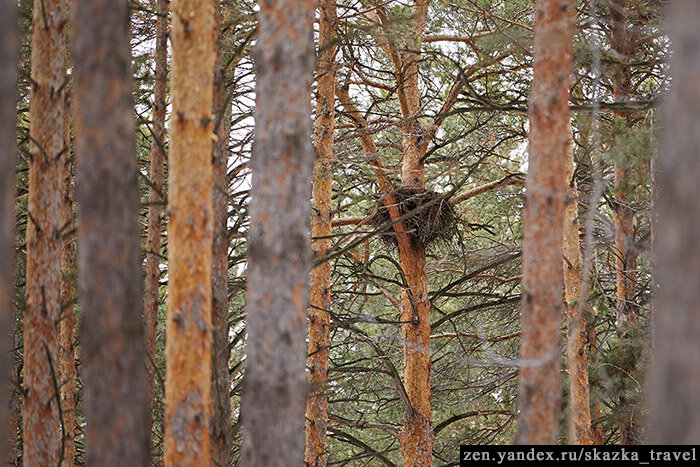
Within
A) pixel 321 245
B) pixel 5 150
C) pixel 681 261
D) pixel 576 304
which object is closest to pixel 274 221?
pixel 5 150

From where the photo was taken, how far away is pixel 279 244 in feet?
15.4

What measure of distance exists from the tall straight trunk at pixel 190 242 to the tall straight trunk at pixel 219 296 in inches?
27.1

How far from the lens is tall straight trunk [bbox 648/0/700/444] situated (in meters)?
2.71

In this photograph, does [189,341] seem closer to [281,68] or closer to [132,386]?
[132,386]

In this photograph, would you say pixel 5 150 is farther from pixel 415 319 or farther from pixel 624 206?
pixel 624 206

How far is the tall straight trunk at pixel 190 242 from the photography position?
5.29 metres

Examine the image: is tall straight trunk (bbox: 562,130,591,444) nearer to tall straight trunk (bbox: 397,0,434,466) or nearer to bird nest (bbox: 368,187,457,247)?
bird nest (bbox: 368,187,457,247)

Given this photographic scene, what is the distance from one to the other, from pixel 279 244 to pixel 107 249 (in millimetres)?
1003

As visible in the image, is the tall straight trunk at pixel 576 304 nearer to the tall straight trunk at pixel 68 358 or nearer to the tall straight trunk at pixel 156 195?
the tall straight trunk at pixel 156 195

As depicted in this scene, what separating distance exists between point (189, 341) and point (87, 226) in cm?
141

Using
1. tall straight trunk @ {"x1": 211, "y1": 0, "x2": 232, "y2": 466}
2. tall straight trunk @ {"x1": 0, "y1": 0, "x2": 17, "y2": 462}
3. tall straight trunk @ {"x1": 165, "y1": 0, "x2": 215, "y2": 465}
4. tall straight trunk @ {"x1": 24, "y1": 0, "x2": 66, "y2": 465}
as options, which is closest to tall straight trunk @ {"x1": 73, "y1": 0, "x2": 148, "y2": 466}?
tall straight trunk @ {"x1": 0, "y1": 0, "x2": 17, "y2": 462}

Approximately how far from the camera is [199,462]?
5.29 m

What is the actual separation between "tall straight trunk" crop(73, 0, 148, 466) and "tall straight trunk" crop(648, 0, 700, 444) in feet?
8.78

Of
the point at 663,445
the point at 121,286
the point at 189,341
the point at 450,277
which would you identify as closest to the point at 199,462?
the point at 189,341
